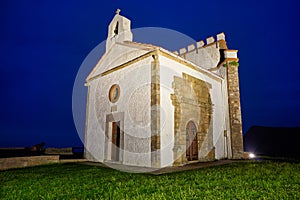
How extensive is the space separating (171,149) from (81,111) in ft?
24.4

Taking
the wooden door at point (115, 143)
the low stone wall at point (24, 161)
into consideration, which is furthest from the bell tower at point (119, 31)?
the low stone wall at point (24, 161)

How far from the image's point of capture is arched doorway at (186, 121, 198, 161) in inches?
356

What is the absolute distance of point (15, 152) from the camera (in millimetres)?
13047

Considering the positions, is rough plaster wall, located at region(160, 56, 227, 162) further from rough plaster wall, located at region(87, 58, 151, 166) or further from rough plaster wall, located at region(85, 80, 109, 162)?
rough plaster wall, located at region(85, 80, 109, 162)

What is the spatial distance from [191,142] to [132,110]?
3.17 meters

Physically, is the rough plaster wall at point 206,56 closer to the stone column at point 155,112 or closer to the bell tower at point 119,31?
the bell tower at point 119,31

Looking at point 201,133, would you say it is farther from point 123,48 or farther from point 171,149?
point 123,48

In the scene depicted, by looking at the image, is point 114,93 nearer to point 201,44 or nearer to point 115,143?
point 115,143

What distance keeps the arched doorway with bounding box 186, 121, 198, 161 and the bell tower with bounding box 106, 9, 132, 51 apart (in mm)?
5791

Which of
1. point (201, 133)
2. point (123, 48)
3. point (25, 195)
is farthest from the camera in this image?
point (123, 48)

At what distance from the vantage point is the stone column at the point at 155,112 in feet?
23.9

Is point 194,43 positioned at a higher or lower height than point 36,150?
higher

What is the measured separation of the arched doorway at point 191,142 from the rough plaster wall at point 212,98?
1.36 meters

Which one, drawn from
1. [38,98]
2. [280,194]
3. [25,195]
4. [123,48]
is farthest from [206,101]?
[38,98]
